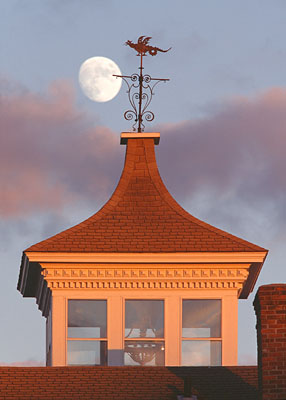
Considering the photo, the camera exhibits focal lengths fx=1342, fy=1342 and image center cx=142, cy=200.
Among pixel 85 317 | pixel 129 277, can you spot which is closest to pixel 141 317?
pixel 129 277

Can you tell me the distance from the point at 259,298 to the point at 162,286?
7.84 m

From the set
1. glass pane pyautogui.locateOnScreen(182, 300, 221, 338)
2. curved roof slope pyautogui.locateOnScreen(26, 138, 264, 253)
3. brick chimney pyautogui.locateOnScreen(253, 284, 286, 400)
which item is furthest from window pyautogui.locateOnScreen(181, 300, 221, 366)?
brick chimney pyautogui.locateOnScreen(253, 284, 286, 400)

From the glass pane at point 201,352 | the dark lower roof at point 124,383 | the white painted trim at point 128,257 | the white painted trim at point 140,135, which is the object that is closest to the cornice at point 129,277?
the white painted trim at point 128,257

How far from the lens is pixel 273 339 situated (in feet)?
88.9

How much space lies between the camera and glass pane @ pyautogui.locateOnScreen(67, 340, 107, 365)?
114 feet

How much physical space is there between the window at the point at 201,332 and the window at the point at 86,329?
83.8 inches

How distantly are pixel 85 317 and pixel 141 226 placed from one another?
296 centimetres

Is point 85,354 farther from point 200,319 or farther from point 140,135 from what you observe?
point 140,135

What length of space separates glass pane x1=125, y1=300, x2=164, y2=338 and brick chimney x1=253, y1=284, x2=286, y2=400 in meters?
7.87

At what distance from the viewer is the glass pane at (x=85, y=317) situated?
34781mm

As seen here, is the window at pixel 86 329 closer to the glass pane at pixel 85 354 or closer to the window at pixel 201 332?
the glass pane at pixel 85 354

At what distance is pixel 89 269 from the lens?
34781mm

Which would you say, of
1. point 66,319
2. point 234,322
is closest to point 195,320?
point 234,322

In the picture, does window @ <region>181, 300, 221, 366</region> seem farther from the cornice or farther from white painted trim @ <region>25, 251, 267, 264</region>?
white painted trim @ <region>25, 251, 267, 264</region>
